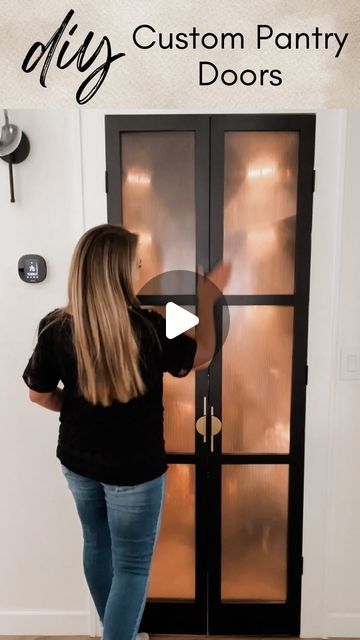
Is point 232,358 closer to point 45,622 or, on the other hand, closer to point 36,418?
point 36,418

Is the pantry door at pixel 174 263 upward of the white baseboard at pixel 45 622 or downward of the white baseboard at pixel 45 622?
upward

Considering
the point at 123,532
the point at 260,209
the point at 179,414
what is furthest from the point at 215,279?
the point at 123,532

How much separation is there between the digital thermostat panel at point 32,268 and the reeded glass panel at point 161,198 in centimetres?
30

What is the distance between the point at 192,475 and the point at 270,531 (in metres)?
0.34

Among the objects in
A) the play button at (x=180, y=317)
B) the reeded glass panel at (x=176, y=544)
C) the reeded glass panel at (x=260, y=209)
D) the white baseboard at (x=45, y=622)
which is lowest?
the white baseboard at (x=45, y=622)

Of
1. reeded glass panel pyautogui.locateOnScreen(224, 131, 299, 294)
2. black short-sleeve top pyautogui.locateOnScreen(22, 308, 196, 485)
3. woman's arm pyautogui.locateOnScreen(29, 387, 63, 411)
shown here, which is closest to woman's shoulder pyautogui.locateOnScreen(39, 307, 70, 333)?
black short-sleeve top pyautogui.locateOnScreen(22, 308, 196, 485)

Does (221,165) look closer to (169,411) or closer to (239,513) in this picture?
(169,411)

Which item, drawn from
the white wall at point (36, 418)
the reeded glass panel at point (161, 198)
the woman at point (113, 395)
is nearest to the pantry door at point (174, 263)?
the reeded glass panel at point (161, 198)

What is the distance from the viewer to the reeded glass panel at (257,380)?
5.53 feet

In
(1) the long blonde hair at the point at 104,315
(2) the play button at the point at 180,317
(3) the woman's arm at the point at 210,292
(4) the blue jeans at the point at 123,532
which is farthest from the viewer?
(3) the woman's arm at the point at 210,292

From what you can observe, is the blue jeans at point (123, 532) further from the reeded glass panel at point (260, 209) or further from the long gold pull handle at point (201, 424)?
the reeded glass panel at point (260, 209)

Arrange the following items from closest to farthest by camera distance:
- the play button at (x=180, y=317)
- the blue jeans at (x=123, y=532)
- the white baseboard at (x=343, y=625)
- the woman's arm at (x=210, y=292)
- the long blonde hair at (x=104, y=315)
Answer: the long blonde hair at (x=104, y=315) < the blue jeans at (x=123, y=532) < the play button at (x=180, y=317) < the woman's arm at (x=210, y=292) < the white baseboard at (x=343, y=625)

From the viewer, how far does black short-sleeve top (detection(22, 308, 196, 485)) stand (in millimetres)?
1226

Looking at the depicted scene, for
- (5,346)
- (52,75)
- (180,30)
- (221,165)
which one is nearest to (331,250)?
(221,165)
